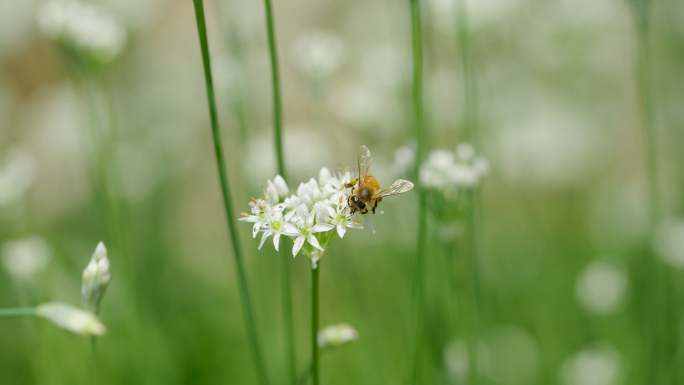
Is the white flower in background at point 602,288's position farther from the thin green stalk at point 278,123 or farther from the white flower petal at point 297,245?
the white flower petal at point 297,245

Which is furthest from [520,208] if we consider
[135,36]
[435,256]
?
[135,36]

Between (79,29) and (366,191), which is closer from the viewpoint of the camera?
(366,191)

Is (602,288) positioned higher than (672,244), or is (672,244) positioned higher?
(672,244)

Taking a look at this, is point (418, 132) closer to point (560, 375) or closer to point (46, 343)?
point (560, 375)

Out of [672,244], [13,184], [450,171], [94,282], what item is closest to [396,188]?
[450,171]

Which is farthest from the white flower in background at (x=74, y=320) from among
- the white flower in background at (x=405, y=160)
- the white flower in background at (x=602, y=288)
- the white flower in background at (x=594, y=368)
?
the white flower in background at (x=602, y=288)

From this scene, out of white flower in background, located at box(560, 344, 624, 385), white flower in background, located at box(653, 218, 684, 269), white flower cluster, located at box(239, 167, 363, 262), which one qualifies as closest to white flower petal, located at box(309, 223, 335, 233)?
white flower cluster, located at box(239, 167, 363, 262)

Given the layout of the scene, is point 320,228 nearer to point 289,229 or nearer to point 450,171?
point 289,229
